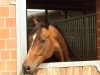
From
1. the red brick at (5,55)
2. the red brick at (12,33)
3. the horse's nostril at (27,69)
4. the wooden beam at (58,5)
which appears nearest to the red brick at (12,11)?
the red brick at (12,33)

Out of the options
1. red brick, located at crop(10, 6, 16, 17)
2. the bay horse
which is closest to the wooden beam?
the bay horse

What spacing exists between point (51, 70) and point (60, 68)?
0.31 ft

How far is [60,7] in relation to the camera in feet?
16.2

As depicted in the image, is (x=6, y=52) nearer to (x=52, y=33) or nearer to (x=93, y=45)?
(x=52, y=33)

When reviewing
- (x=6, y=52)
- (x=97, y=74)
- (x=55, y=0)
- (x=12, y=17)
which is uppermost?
(x=55, y=0)

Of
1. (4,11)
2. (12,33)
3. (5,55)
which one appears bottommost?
(5,55)

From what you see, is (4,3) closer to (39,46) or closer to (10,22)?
(10,22)

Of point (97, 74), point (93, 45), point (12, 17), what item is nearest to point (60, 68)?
point (97, 74)

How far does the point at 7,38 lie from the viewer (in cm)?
329

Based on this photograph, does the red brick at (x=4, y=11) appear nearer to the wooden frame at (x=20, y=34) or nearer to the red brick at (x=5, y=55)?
the wooden frame at (x=20, y=34)

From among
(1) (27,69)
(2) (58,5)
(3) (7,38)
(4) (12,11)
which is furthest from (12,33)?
(2) (58,5)

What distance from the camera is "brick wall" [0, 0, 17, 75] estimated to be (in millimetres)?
3289

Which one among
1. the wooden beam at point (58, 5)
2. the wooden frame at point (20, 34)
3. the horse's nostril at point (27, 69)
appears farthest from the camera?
the wooden beam at point (58, 5)

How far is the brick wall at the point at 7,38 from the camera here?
3289mm
